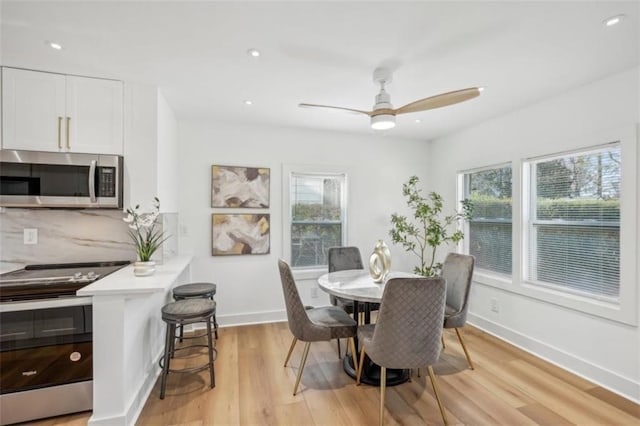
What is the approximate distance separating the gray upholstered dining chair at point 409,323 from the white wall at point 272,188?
2212 mm

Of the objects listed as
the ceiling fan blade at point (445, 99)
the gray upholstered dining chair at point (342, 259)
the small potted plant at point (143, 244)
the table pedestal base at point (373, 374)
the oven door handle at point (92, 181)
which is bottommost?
the table pedestal base at point (373, 374)

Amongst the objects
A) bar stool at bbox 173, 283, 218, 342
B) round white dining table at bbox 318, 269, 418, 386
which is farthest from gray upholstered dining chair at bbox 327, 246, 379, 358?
bar stool at bbox 173, 283, 218, 342

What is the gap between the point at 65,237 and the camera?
271cm

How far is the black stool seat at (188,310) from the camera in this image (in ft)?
7.54

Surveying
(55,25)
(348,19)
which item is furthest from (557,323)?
(55,25)

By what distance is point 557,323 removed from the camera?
9.40 ft

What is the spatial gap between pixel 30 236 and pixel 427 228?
4091mm

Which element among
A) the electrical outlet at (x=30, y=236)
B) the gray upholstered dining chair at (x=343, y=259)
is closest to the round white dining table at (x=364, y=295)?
the gray upholstered dining chair at (x=343, y=259)

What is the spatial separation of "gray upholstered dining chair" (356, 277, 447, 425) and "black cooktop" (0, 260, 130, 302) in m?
2.01

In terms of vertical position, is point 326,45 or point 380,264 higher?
point 326,45

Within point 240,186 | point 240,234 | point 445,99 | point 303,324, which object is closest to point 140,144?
point 240,186

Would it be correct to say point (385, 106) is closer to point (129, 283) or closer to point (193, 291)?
point (129, 283)

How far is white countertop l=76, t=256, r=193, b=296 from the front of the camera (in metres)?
1.89

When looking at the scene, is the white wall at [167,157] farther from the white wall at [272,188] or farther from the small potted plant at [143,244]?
the small potted plant at [143,244]
